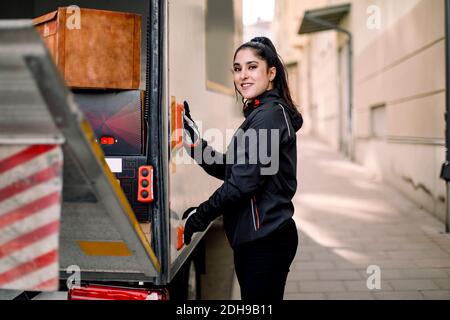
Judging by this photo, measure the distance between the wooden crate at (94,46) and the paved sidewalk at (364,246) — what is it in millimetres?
2836

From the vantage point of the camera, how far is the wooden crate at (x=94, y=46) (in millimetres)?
3176

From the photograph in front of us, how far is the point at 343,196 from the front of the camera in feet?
30.1

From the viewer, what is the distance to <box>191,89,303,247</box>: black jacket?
7.97 feet

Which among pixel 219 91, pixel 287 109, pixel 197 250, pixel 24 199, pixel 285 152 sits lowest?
pixel 197 250

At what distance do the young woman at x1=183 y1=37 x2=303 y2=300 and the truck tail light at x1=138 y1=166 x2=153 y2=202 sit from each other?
28 centimetres

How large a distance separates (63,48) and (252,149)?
155 centimetres

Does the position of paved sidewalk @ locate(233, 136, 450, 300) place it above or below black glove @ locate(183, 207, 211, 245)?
below

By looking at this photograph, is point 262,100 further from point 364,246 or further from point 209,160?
point 364,246

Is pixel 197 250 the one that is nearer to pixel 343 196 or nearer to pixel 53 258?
pixel 53 258

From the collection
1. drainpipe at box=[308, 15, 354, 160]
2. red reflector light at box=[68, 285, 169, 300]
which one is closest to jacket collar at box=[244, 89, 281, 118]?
red reflector light at box=[68, 285, 169, 300]

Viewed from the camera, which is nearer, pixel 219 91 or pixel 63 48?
pixel 63 48

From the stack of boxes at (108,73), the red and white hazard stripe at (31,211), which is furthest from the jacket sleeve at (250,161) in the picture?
the red and white hazard stripe at (31,211)

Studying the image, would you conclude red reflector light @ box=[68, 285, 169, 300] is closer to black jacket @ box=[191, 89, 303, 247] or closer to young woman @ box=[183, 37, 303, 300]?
young woman @ box=[183, 37, 303, 300]
